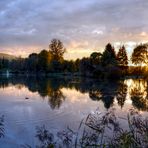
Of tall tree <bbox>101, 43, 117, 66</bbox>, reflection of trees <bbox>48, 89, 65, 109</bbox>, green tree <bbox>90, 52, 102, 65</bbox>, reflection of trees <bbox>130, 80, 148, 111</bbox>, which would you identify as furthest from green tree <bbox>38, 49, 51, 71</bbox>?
reflection of trees <bbox>48, 89, 65, 109</bbox>

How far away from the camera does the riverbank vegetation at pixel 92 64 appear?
59219 millimetres

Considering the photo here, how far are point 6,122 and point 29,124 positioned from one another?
1257 millimetres

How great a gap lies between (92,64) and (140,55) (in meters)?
10.2

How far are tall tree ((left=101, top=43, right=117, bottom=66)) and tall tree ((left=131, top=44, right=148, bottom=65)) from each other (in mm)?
4735

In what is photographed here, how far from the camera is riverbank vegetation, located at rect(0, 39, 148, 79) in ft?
194

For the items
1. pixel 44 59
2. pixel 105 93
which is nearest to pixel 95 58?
pixel 44 59

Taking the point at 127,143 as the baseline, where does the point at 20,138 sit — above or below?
below

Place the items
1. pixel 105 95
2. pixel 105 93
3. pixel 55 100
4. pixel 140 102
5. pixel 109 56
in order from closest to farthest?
1. pixel 140 102
2. pixel 55 100
3. pixel 105 95
4. pixel 105 93
5. pixel 109 56

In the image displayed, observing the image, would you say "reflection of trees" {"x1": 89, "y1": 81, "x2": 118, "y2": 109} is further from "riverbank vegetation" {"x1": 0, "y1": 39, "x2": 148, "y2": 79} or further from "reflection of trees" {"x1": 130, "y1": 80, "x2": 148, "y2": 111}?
"riverbank vegetation" {"x1": 0, "y1": 39, "x2": 148, "y2": 79}

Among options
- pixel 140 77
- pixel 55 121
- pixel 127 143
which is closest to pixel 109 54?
pixel 140 77

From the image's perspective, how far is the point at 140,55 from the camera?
64.9 meters

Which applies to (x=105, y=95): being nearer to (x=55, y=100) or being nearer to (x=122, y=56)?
(x=55, y=100)

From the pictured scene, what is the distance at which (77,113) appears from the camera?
16.0m

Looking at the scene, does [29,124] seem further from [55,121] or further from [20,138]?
[20,138]
